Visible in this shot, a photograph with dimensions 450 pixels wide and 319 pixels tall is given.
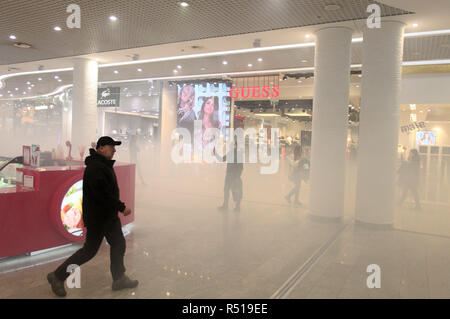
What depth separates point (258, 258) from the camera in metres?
4.36

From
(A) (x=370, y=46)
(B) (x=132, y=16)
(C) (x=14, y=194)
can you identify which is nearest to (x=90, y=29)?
(B) (x=132, y=16)

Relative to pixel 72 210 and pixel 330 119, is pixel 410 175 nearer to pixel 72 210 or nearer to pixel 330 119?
pixel 330 119

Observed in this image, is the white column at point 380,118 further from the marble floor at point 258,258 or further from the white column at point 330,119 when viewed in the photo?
the marble floor at point 258,258

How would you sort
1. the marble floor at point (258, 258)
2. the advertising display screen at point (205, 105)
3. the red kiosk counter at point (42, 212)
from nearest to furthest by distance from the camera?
the marble floor at point (258, 258), the red kiosk counter at point (42, 212), the advertising display screen at point (205, 105)

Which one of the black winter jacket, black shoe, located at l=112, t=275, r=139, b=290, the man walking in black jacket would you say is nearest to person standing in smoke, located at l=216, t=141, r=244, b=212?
black shoe, located at l=112, t=275, r=139, b=290

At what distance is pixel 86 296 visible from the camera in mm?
3143

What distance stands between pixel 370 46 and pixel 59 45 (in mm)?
6906

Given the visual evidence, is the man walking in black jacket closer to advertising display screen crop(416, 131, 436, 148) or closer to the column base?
the column base

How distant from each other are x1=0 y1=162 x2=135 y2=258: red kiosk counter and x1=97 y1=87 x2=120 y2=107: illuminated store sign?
8.10 meters

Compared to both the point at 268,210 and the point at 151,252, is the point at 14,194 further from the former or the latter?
the point at 268,210

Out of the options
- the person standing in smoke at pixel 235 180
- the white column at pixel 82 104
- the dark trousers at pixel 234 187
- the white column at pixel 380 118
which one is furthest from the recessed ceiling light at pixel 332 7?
the white column at pixel 82 104

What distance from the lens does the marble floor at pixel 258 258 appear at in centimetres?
338

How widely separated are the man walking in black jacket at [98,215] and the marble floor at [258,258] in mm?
197

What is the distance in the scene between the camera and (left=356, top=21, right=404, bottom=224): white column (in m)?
6.05
